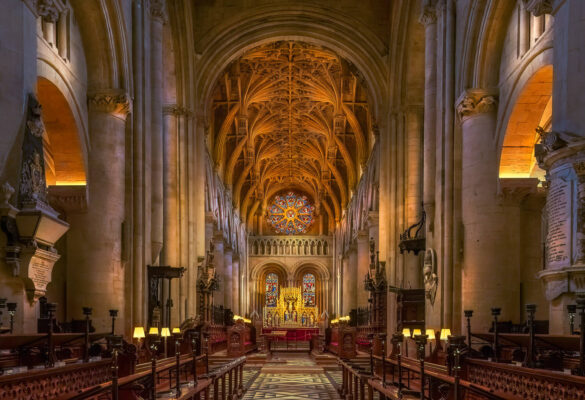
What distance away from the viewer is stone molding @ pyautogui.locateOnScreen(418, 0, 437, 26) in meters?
16.9

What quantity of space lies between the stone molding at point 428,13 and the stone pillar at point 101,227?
7.71 m

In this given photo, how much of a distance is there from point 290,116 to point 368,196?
8.96m

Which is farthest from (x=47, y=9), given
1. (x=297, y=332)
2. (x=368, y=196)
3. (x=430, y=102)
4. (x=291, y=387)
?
(x=297, y=332)

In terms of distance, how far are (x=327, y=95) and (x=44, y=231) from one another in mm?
24449

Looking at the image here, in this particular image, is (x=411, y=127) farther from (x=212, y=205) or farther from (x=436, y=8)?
(x=212, y=205)

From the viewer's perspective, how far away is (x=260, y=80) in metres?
32.6

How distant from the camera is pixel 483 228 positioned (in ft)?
45.3

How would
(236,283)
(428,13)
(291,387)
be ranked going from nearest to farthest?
1. (291,387)
2. (428,13)
3. (236,283)

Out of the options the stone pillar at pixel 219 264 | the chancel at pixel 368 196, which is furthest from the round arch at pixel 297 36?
the stone pillar at pixel 219 264

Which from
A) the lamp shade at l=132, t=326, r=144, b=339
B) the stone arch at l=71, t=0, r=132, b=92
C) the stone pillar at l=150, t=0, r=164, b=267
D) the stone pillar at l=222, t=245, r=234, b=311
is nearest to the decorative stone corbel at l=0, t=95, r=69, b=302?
the lamp shade at l=132, t=326, r=144, b=339

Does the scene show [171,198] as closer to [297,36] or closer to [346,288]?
[297,36]

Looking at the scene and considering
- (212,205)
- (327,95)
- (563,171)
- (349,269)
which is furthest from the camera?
(349,269)

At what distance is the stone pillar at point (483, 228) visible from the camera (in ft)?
44.6

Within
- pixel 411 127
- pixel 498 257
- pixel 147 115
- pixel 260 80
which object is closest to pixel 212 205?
pixel 260 80
